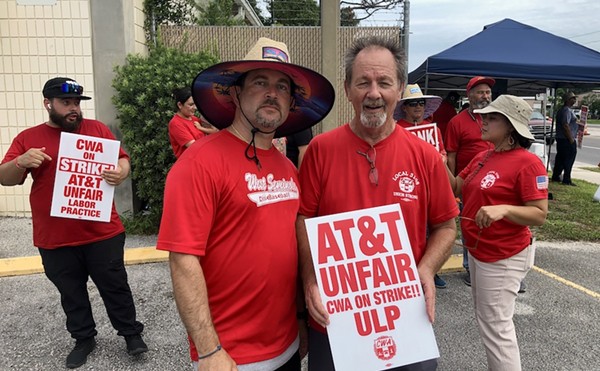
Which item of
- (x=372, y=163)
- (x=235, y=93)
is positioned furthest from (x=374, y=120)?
(x=235, y=93)

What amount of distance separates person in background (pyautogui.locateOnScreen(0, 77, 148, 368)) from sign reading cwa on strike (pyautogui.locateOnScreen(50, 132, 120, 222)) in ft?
0.22

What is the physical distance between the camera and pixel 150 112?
6051mm

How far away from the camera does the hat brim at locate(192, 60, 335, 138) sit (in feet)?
5.76

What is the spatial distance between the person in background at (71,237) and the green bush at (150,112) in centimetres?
280

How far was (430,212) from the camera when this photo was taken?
78.8 inches

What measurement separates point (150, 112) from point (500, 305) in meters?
5.21

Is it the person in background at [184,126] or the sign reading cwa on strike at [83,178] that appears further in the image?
the person in background at [184,126]

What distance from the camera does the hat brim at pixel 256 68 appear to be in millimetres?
1757

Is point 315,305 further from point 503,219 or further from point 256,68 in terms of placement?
point 503,219

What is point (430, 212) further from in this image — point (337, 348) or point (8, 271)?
point (8, 271)

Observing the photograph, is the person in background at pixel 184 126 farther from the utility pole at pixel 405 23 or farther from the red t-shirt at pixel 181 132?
the utility pole at pixel 405 23

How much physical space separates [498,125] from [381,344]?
6.29 feet

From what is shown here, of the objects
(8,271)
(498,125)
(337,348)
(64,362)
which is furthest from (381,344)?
(8,271)

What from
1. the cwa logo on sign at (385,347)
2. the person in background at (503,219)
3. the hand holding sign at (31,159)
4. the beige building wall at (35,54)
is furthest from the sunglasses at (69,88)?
the beige building wall at (35,54)
